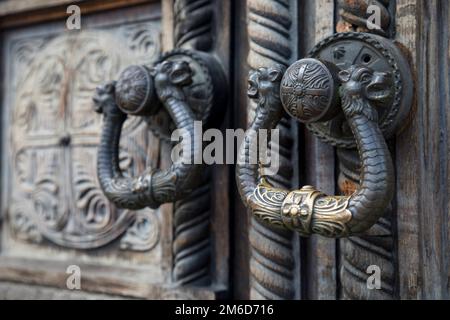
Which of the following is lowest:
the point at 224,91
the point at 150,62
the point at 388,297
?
the point at 388,297

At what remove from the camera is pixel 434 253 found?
0.96m

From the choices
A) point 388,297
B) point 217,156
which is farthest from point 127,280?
point 388,297

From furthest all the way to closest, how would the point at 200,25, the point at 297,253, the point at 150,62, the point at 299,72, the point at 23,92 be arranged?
the point at 23,92 → the point at 150,62 → the point at 200,25 → the point at 297,253 → the point at 299,72

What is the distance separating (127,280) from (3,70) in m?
0.68

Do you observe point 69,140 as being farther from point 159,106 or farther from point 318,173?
point 318,173

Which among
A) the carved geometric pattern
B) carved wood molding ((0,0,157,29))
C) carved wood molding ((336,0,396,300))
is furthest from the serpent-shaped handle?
carved wood molding ((0,0,157,29))

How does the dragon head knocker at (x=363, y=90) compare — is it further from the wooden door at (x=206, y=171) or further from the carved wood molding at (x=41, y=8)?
the carved wood molding at (x=41, y=8)

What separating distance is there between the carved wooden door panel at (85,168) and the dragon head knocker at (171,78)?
4.8 inches

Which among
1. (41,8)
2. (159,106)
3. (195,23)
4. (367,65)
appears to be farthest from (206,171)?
(41,8)

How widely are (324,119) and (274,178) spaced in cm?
17

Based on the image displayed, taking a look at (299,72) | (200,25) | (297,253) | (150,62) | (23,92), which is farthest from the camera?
(23,92)

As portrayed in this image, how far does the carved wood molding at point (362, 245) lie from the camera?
987 mm

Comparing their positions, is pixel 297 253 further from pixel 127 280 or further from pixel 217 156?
pixel 127 280

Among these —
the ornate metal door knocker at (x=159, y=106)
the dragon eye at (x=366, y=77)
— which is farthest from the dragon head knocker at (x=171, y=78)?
the dragon eye at (x=366, y=77)
